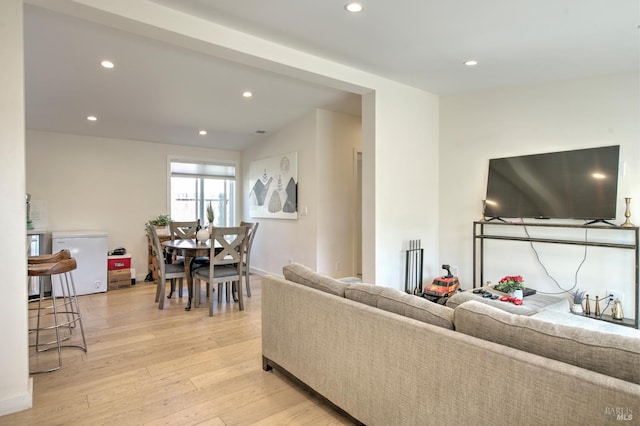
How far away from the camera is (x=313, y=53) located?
3.41 meters

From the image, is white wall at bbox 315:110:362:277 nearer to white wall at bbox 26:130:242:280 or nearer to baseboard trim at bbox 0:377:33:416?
white wall at bbox 26:130:242:280

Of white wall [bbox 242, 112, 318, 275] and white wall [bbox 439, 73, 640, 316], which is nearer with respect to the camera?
white wall [bbox 439, 73, 640, 316]

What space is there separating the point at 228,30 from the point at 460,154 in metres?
3.15

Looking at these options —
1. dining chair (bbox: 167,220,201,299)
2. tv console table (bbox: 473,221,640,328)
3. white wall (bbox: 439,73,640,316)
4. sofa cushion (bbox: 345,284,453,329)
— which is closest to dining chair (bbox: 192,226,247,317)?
dining chair (bbox: 167,220,201,299)

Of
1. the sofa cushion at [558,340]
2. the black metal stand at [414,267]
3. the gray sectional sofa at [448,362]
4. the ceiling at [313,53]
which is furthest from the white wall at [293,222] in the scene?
the sofa cushion at [558,340]

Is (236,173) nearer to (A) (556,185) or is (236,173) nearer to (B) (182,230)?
(B) (182,230)

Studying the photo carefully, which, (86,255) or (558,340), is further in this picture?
(86,255)

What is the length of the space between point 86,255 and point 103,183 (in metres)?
1.24

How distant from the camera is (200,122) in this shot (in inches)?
208

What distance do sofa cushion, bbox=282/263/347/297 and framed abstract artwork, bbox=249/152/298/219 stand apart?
112 inches

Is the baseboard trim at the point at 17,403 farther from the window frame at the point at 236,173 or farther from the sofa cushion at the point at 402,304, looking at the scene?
the window frame at the point at 236,173

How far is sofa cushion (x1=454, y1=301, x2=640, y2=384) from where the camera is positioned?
112 cm

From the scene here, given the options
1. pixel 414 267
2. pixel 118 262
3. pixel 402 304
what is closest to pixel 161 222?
pixel 118 262

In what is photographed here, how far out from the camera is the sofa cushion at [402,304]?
1627 mm
